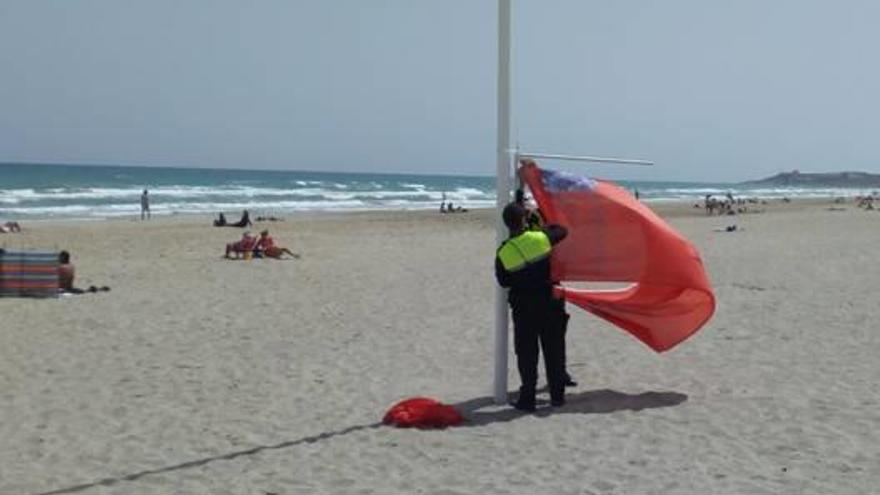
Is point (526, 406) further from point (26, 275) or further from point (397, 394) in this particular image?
point (26, 275)

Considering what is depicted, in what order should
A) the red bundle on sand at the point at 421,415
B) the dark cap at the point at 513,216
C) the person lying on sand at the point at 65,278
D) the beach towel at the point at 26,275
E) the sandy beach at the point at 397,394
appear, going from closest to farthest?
1. the sandy beach at the point at 397,394
2. the red bundle on sand at the point at 421,415
3. the dark cap at the point at 513,216
4. the beach towel at the point at 26,275
5. the person lying on sand at the point at 65,278

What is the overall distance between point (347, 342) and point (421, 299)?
3449 mm

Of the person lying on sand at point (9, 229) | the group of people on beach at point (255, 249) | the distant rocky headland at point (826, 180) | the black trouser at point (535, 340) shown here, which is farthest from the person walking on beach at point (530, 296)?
the distant rocky headland at point (826, 180)

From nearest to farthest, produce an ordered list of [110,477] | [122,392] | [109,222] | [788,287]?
[110,477]
[122,392]
[788,287]
[109,222]

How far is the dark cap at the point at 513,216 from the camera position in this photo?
727 cm

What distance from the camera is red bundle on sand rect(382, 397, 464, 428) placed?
698cm

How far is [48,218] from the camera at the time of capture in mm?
39219

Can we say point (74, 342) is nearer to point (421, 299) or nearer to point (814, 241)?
point (421, 299)

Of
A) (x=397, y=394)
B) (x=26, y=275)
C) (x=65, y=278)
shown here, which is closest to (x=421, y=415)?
(x=397, y=394)

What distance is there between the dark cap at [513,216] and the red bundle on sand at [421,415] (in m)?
1.30

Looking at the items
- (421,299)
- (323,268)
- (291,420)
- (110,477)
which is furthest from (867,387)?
(323,268)

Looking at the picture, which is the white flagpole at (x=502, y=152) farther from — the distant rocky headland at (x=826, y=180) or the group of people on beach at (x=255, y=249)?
the distant rocky headland at (x=826, y=180)

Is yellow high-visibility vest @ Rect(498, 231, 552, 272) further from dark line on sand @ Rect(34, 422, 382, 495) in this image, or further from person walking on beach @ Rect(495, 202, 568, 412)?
dark line on sand @ Rect(34, 422, 382, 495)

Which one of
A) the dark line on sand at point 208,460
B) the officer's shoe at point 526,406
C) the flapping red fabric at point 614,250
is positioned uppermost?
the flapping red fabric at point 614,250
